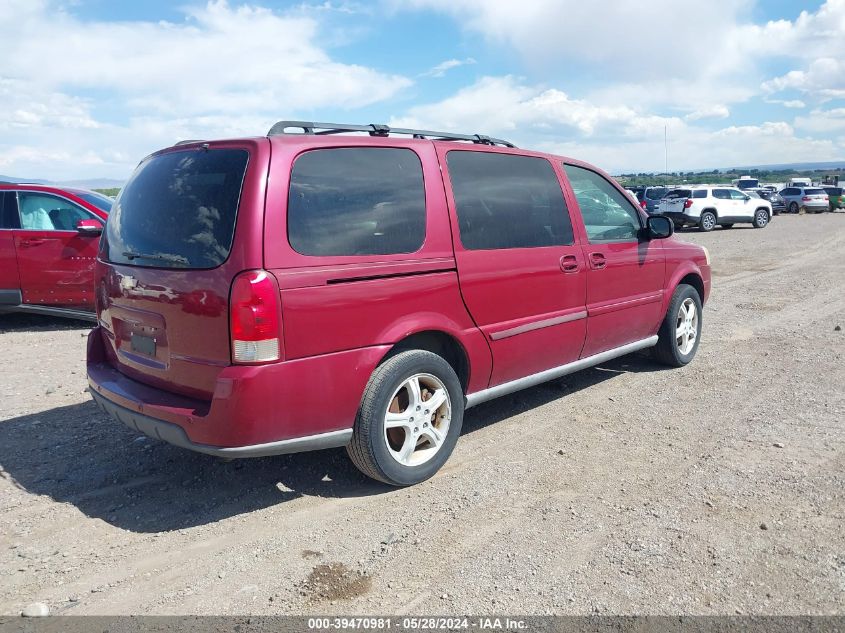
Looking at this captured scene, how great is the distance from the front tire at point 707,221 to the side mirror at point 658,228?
896 inches

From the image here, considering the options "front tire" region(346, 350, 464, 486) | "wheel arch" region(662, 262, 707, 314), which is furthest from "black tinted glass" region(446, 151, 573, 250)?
"wheel arch" region(662, 262, 707, 314)

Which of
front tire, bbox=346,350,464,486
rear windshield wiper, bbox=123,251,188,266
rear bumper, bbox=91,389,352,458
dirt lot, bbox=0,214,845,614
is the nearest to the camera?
dirt lot, bbox=0,214,845,614

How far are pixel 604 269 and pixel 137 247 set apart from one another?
10.6ft

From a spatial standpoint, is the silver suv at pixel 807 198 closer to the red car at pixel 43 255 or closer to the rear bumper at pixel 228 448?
the red car at pixel 43 255

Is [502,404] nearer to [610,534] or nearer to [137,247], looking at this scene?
[610,534]

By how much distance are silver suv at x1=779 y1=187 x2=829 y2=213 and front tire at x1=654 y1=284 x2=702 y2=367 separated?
3690 cm

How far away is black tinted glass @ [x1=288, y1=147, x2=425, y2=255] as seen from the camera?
338cm

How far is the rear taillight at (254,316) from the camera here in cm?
314

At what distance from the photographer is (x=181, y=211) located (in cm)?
349

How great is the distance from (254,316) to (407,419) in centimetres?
109

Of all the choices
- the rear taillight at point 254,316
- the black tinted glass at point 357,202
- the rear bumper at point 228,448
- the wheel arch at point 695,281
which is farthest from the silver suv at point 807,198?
the rear taillight at point 254,316

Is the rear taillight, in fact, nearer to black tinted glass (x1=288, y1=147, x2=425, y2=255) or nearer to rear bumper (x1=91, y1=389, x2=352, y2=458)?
black tinted glass (x1=288, y1=147, x2=425, y2=255)

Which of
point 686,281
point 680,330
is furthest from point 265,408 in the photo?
point 686,281

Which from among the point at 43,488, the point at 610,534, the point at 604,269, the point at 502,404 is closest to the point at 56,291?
the point at 43,488
